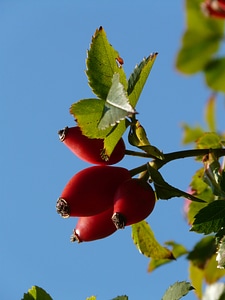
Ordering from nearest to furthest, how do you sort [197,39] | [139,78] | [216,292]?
[139,78], [216,292], [197,39]

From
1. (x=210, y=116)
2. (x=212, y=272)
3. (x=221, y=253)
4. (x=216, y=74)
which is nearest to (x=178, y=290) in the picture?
(x=221, y=253)

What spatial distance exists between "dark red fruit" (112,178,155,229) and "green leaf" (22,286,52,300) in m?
0.38

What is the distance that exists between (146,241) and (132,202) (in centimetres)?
45

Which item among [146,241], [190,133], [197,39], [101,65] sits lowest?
[146,241]

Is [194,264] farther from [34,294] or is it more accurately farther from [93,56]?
[93,56]

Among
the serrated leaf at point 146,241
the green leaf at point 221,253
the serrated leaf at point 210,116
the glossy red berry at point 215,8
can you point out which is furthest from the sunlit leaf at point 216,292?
the serrated leaf at point 210,116

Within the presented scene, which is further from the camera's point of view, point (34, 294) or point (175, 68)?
point (175, 68)

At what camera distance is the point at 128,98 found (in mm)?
1741

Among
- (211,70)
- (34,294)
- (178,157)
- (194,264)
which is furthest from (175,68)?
(34,294)

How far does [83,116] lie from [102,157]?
14cm

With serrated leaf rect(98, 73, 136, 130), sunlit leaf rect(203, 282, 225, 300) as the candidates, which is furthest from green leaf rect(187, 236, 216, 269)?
serrated leaf rect(98, 73, 136, 130)

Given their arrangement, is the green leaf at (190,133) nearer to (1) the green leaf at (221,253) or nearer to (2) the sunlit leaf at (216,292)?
(2) the sunlit leaf at (216,292)

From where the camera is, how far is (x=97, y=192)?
6.21 feet

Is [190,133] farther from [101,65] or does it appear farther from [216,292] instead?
[101,65]
